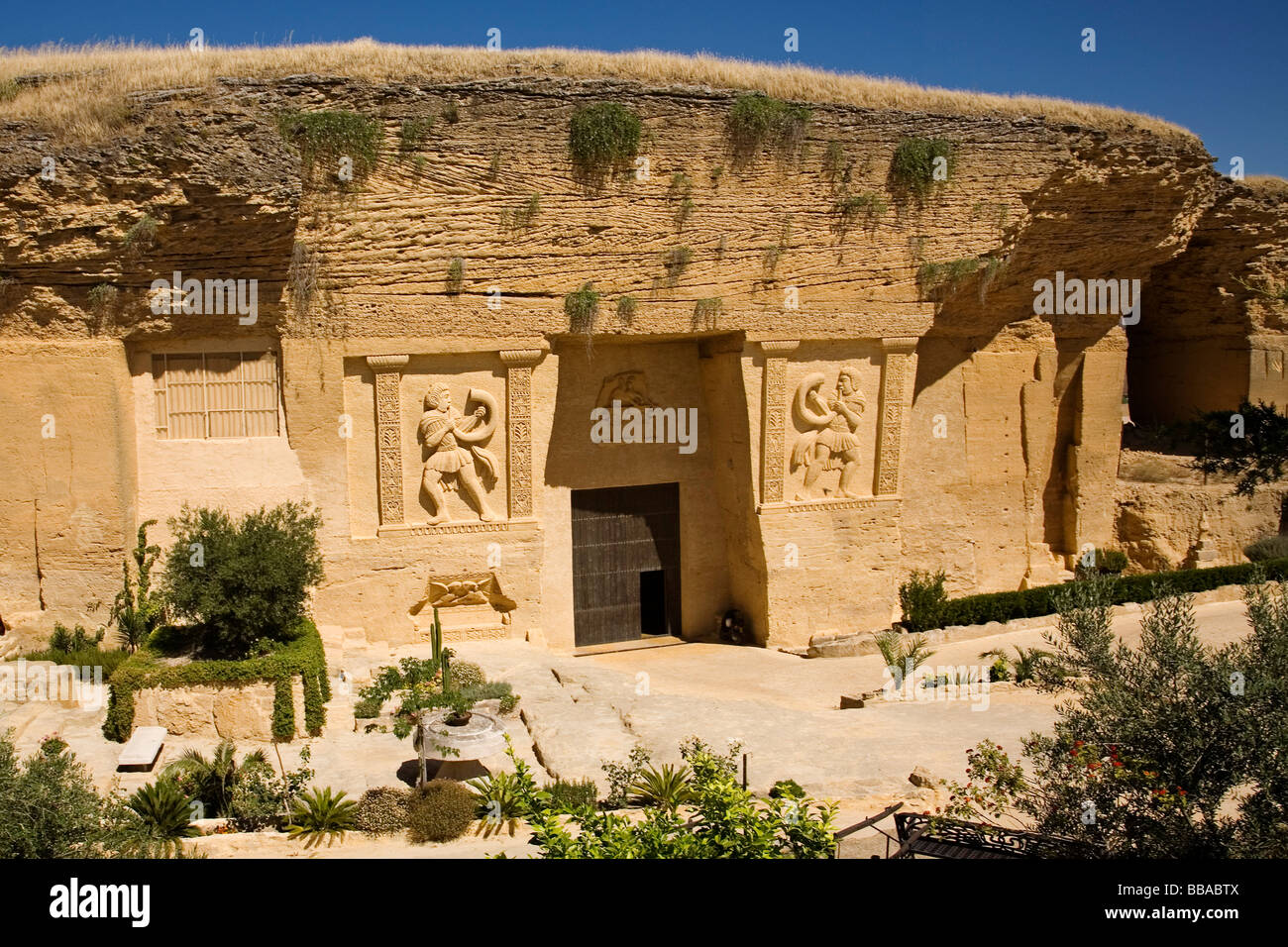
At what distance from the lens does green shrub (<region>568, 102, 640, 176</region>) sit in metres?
15.6

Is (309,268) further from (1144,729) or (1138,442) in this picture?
(1138,442)

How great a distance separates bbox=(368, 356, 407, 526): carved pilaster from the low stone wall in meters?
4.27

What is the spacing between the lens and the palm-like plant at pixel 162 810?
9.48 metres

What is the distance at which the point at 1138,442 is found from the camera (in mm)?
22391

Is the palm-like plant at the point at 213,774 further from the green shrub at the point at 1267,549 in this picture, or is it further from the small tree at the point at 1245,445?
the small tree at the point at 1245,445

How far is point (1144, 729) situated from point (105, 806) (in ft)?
26.6

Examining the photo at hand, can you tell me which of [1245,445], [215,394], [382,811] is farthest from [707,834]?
[1245,445]

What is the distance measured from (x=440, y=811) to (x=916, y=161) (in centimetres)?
1206

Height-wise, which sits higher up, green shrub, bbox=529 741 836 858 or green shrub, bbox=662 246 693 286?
green shrub, bbox=662 246 693 286

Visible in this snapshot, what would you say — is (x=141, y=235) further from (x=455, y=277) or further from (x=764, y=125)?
(x=764, y=125)

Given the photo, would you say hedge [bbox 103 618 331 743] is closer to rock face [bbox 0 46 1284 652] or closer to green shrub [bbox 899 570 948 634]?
rock face [bbox 0 46 1284 652]

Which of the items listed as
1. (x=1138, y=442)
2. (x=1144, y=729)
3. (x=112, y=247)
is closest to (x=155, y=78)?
(x=112, y=247)

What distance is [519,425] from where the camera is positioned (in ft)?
53.0

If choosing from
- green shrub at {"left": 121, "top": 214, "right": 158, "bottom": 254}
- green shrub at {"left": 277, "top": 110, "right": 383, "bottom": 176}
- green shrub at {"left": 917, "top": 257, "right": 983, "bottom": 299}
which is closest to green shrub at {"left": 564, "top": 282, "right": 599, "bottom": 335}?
green shrub at {"left": 277, "top": 110, "right": 383, "bottom": 176}
